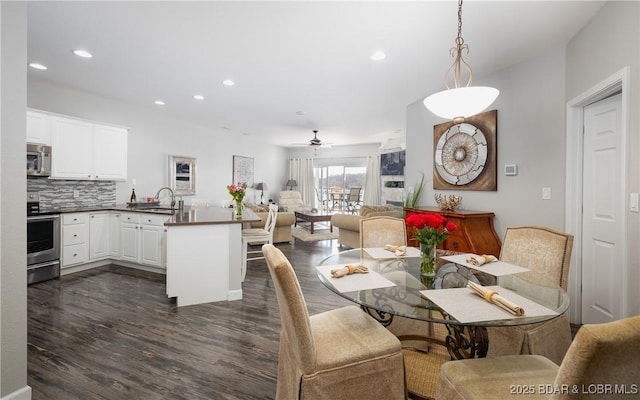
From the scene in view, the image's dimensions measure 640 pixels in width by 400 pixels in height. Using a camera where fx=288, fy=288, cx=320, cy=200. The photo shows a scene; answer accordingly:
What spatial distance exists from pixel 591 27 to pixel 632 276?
2.06 meters

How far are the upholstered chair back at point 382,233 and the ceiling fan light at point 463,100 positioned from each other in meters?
1.06

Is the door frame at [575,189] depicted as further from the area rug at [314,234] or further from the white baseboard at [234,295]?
the area rug at [314,234]

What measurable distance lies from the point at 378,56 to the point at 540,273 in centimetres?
252

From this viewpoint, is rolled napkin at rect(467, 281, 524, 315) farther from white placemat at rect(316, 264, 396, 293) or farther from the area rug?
the area rug

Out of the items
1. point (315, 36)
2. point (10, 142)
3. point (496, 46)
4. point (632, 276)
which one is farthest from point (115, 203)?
point (632, 276)

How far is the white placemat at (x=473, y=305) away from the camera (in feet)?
3.81

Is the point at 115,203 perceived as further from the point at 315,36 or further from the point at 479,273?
the point at 479,273

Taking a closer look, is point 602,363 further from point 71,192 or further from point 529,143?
point 71,192

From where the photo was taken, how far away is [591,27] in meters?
2.45

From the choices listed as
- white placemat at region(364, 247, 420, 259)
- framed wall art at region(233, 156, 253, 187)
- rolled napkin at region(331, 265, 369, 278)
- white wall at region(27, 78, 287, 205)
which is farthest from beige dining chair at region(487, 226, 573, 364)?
framed wall art at region(233, 156, 253, 187)

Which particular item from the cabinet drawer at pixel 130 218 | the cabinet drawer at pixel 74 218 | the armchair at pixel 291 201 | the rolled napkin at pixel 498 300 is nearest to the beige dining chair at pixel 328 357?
the rolled napkin at pixel 498 300

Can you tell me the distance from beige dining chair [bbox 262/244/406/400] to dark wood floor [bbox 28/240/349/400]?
0.67 meters

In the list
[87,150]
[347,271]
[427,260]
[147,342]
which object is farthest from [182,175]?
[427,260]

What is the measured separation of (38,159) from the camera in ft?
12.2
